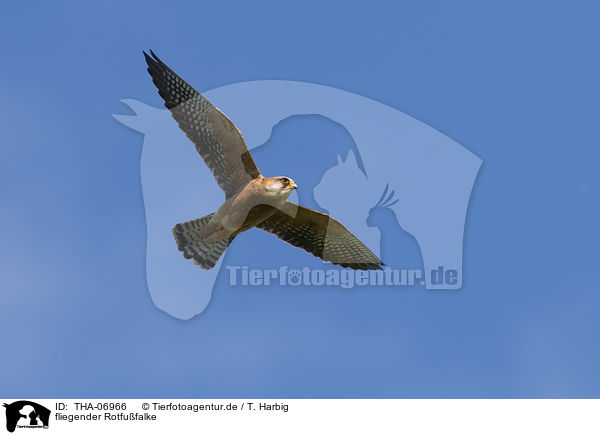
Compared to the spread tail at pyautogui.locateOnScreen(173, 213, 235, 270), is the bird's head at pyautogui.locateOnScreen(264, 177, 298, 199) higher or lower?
higher

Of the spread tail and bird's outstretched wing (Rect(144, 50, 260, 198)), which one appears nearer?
bird's outstretched wing (Rect(144, 50, 260, 198))

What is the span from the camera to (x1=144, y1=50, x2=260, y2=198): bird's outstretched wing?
32.7 ft

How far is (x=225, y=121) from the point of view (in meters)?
9.95

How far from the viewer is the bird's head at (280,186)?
967 cm

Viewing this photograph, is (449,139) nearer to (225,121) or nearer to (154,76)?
(225,121)

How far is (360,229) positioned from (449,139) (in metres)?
1.98
